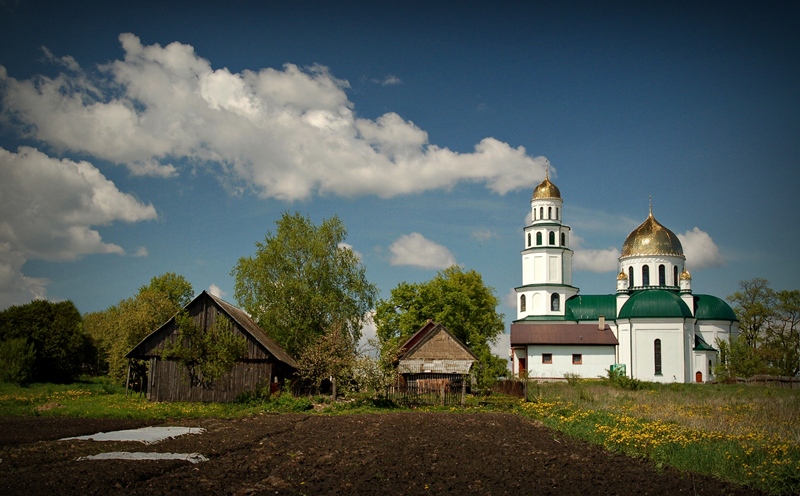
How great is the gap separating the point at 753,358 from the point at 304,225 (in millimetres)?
41442

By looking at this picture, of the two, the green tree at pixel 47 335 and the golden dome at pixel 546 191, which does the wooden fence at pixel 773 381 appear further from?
the green tree at pixel 47 335

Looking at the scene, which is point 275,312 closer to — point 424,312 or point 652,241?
point 424,312

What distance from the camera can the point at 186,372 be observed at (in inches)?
1357

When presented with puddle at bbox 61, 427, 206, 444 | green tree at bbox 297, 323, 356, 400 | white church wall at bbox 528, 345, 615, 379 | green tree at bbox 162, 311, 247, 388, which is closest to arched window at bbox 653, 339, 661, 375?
white church wall at bbox 528, 345, 615, 379

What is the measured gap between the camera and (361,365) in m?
33.9

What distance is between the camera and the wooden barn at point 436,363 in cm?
3853

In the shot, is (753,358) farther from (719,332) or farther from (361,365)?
(361,365)

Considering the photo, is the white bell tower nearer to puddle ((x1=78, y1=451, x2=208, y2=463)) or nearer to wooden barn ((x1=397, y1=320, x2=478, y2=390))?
wooden barn ((x1=397, y1=320, x2=478, y2=390))

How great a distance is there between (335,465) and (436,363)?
79.7 ft

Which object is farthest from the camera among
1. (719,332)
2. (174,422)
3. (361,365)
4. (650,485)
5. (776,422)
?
(719,332)

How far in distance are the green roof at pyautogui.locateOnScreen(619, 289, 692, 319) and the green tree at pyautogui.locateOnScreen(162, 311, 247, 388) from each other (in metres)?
41.4

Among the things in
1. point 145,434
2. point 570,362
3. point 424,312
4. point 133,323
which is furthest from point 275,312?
point 570,362

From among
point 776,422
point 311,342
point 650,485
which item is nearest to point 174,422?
point 650,485

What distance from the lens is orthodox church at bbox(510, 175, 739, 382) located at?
6303 cm
